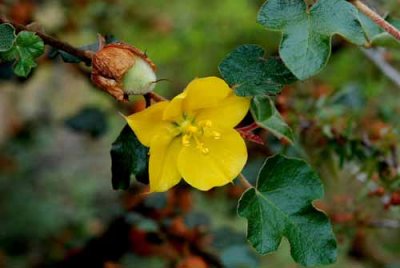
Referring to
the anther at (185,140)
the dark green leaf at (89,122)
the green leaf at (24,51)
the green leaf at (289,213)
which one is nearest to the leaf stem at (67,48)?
the green leaf at (24,51)

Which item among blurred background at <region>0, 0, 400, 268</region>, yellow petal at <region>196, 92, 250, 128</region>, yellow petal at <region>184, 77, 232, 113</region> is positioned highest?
yellow petal at <region>184, 77, 232, 113</region>

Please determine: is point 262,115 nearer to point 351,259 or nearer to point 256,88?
point 256,88

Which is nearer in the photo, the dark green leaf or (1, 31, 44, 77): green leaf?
(1, 31, 44, 77): green leaf

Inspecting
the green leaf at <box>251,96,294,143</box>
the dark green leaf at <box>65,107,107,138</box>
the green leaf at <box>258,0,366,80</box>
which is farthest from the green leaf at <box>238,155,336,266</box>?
the dark green leaf at <box>65,107,107,138</box>

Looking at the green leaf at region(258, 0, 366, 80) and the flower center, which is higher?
the green leaf at region(258, 0, 366, 80)

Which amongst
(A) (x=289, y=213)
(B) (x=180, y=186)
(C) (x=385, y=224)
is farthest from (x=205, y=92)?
(B) (x=180, y=186)

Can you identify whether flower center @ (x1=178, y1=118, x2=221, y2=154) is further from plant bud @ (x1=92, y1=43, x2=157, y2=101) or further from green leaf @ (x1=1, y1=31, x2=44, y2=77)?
green leaf @ (x1=1, y1=31, x2=44, y2=77)

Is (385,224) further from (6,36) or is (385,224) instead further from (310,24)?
(6,36)
